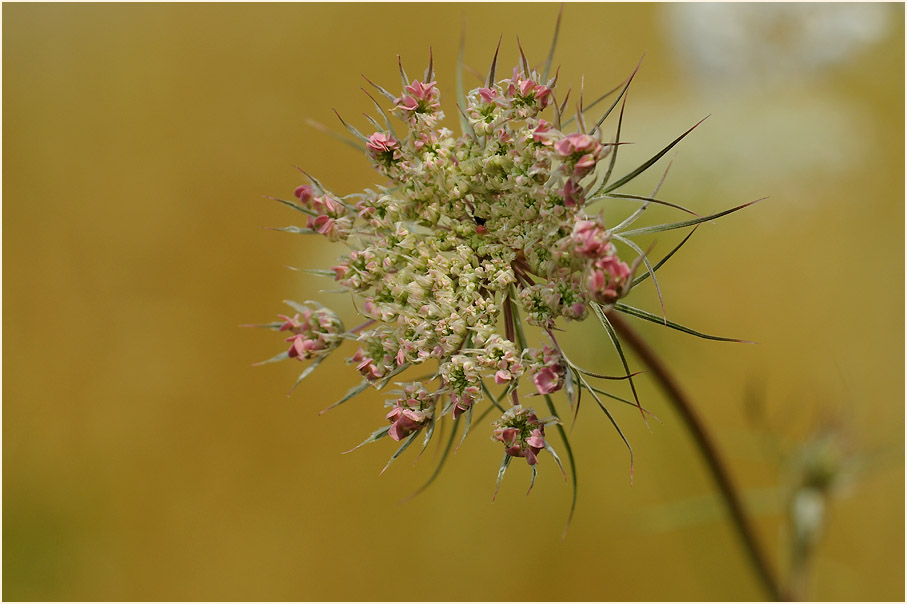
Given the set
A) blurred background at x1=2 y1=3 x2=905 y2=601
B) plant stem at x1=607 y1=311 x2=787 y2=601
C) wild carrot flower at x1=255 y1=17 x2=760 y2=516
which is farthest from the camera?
blurred background at x1=2 y1=3 x2=905 y2=601

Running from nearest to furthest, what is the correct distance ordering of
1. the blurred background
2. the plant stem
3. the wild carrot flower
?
the wild carrot flower, the plant stem, the blurred background

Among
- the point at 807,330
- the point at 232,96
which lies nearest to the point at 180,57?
the point at 232,96

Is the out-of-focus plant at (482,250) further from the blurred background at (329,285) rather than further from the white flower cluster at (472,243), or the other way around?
the blurred background at (329,285)

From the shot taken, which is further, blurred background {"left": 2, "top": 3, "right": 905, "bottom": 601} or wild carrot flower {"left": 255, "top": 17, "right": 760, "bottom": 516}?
blurred background {"left": 2, "top": 3, "right": 905, "bottom": 601}

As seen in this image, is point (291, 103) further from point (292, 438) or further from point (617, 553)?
point (617, 553)

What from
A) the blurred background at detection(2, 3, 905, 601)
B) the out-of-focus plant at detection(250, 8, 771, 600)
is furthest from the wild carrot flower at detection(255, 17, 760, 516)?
the blurred background at detection(2, 3, 905, 601)

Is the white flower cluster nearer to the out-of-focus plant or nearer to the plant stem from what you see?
the out-of-focus plant

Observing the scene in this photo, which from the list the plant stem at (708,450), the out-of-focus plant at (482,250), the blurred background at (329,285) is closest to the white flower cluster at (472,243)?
the out-of-focus plant at (482,250)

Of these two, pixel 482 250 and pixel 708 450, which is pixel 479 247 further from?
pixel 708 450
